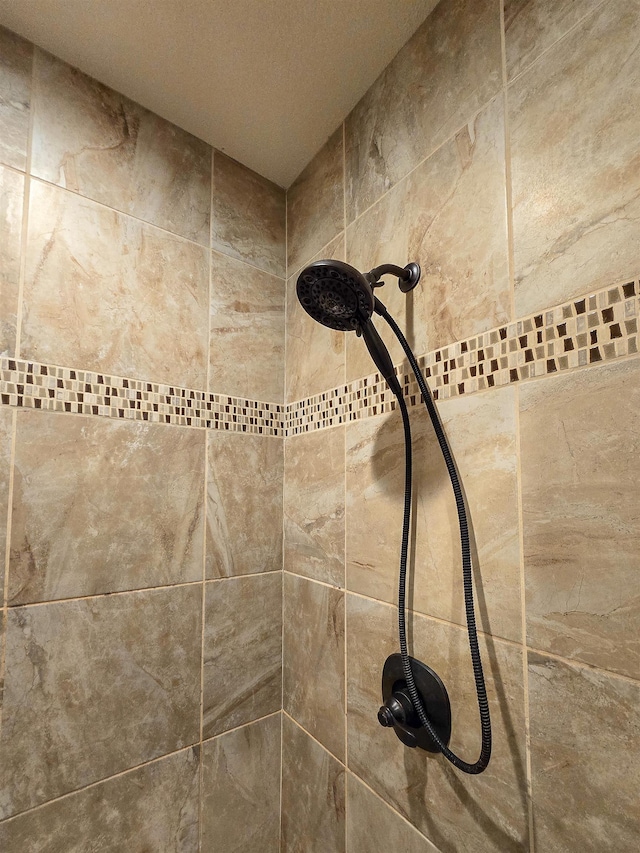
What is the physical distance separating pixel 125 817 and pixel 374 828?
542mm

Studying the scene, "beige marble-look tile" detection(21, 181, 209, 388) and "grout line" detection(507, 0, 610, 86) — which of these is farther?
"beige marble-look tile" detection(21, 181, 209, 388)

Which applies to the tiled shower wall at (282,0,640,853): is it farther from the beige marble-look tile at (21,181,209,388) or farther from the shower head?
the beige marble-look tile at (21,181,209,388)

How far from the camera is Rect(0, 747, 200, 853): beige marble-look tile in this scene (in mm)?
839

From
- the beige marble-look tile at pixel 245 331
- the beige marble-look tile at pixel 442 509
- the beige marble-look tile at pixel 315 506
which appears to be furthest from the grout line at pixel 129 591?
the beige marble-look tile at pixel 245 331

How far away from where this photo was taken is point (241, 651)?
3.75 ft

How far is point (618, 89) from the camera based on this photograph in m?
0.58

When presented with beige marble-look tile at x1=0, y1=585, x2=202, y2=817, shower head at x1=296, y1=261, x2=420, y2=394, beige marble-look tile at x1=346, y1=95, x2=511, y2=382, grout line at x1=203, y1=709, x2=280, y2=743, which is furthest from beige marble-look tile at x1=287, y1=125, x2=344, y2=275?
grout line at x1=203, y1=709, x2=280, y2=743

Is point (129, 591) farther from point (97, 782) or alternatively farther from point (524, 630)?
point (524, 630)

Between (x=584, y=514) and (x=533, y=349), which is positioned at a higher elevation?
(x=533, y=349)

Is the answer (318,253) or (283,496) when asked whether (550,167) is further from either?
(283,496)

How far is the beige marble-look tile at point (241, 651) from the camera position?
1.09m

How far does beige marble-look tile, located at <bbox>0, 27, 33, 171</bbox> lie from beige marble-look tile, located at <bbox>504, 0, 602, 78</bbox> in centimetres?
98

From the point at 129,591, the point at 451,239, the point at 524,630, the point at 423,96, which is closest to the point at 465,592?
the point at 524,630

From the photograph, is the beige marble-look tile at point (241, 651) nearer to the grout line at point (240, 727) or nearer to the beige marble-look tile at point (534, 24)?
the grout line at point (240, 727)
